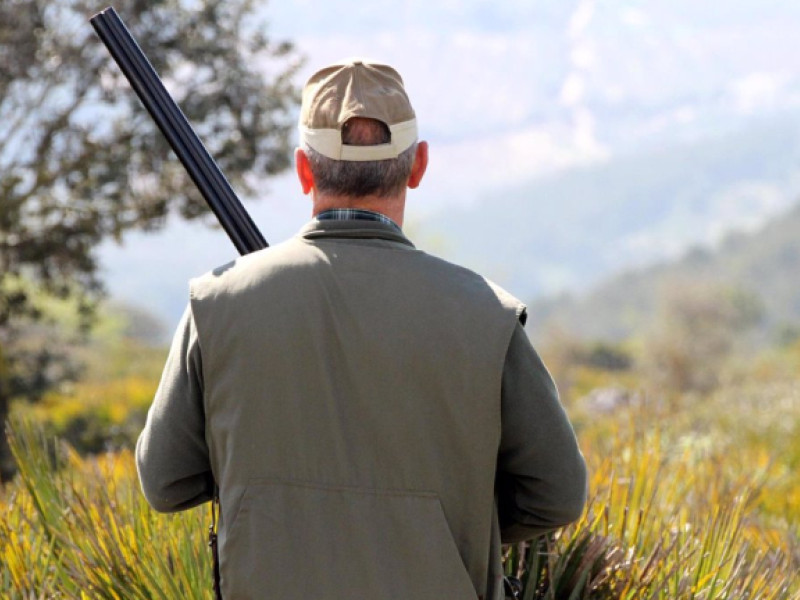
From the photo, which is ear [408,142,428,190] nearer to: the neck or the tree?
the neck

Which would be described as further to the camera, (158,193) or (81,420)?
(81,420)

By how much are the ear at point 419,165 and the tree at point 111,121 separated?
310 inches

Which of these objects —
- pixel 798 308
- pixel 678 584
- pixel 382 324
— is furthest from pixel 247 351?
pixel 798 308

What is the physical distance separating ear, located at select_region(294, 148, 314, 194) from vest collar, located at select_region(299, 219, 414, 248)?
0.10 meters

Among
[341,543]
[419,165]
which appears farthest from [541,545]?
[419,165]

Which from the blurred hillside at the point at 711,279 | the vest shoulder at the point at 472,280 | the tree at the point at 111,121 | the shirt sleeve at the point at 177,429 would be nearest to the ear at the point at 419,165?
the vest shoulder at the point at 472,280

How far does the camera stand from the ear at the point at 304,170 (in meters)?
2.15

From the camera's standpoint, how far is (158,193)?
10.3 meters

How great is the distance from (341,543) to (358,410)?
243 millimetres

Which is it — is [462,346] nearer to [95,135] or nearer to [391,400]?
[391,400]

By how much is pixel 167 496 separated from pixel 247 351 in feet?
1.27

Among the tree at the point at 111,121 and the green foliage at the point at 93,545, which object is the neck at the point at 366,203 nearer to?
the green foliage at the point at 93,545

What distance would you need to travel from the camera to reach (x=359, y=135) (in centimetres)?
208

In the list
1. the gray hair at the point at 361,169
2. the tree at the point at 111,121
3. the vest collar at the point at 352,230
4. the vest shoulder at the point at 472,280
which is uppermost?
the tree at the point at 111,121
